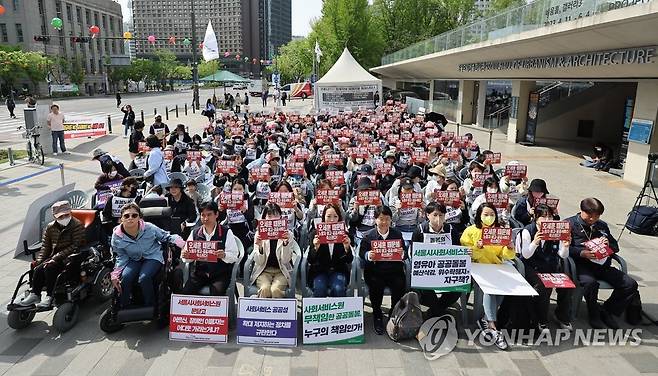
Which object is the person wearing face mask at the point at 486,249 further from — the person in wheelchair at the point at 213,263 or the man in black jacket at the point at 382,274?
the person in wheelchair at the point at 213,263

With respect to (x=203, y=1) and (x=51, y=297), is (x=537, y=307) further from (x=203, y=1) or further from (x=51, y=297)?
(x=203, y=1)

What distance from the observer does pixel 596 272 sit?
18.7ft

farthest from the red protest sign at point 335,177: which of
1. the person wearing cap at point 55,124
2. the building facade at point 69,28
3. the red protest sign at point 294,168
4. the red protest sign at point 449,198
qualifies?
the building facade at point 69,28

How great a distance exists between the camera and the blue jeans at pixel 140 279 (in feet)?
17.0

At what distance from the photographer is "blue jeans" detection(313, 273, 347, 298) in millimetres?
5371

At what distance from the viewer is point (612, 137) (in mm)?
22766

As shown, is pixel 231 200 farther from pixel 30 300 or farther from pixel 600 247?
pixel 600 247

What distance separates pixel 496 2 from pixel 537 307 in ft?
229

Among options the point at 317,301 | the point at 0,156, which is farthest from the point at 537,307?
the point at 0,156

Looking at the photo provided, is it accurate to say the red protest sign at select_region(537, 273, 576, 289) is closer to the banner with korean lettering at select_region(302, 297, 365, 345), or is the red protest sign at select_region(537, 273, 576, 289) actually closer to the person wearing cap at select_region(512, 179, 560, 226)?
the person wearing cap at select_region(512, 179, 560, 226)

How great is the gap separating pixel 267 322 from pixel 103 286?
7.49 feet

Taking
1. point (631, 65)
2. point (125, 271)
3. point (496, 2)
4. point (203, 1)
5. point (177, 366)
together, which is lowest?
point (177, 366)

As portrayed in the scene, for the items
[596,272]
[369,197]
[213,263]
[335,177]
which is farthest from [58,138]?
[596,272]

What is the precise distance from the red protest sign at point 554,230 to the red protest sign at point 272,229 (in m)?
2.93
